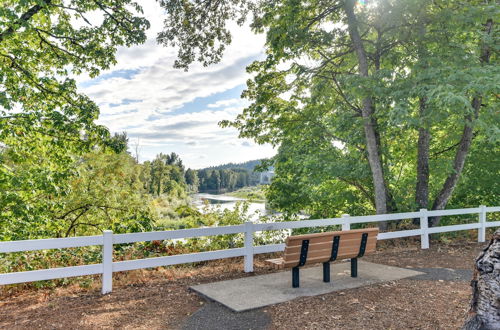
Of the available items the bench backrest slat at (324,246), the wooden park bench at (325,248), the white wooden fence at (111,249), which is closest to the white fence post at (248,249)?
the white wooden fence at (111,249)

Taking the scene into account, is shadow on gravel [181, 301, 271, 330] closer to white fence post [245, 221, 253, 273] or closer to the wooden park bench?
the wooden park bench

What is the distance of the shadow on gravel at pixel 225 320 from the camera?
421cm

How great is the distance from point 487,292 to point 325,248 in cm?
284

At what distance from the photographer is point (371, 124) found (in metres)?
10.9

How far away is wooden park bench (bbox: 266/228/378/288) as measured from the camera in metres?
5.30

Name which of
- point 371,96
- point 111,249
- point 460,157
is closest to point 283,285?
point 111,249

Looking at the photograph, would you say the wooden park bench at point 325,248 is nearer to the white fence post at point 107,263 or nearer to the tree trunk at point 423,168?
the white fence post at point 107,263

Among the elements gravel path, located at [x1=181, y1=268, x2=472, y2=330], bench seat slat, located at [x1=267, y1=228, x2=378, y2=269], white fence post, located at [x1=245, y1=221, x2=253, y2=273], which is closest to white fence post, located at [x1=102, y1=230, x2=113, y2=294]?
gravel path, located at [x1=181, y1=268, x2=472, y2=330]

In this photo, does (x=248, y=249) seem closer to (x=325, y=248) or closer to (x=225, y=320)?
(x=325, y=248)

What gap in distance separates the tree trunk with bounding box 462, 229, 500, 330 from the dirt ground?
1277 mm

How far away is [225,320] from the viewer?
172 inches

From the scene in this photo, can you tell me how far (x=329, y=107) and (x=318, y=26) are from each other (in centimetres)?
276

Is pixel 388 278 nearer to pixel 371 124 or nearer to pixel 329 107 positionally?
pixel 371 124

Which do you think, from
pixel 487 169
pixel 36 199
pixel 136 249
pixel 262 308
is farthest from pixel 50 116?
pixel 487 169
